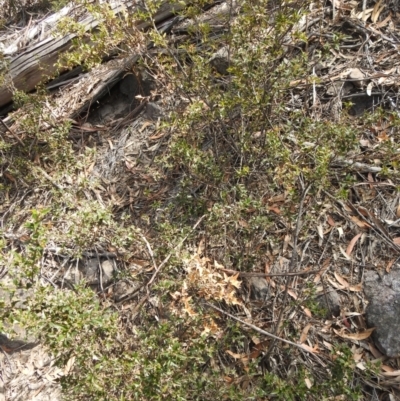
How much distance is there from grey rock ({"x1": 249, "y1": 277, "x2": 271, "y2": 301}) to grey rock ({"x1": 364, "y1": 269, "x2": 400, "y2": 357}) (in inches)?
25.4

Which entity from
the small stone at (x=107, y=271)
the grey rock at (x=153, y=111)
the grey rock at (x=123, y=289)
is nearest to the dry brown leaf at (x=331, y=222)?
the grey rock at (x=123, y=289)

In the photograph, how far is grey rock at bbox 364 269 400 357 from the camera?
111 inches

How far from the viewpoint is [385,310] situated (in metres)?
2.89

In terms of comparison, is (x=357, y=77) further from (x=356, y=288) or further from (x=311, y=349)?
(x=311, y=349)

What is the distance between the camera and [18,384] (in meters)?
3.43

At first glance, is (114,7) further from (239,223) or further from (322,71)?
(239,223)

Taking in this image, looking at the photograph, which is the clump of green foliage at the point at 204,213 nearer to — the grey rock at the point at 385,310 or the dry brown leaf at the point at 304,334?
the dry brown leaf at the point at 304,334

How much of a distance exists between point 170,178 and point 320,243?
1.32 metres

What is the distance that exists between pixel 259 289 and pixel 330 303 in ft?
1.55

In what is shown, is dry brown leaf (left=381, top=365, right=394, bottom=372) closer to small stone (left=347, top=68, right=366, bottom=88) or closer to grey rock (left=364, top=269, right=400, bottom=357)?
grey rock (left=364, top=269, right=400, bottom=357)

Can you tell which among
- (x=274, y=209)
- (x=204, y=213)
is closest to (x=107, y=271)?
(x=204, y=213)

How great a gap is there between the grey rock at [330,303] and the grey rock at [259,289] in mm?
349

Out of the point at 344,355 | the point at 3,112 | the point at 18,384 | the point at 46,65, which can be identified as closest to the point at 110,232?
the point at 18,384

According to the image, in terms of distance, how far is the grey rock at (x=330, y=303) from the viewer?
3.04m
